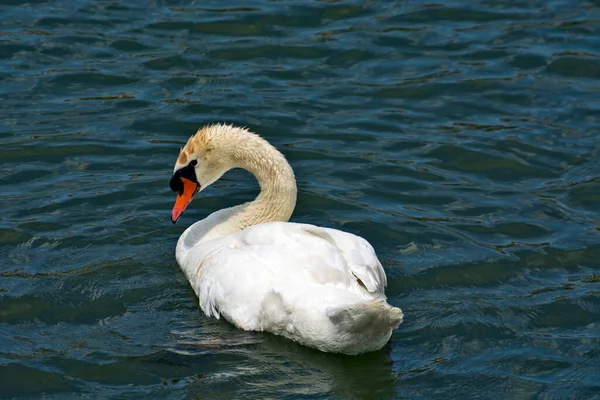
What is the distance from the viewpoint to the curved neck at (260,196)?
10141 millimetres

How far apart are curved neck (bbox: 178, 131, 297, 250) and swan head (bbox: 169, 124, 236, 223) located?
0.09 meters

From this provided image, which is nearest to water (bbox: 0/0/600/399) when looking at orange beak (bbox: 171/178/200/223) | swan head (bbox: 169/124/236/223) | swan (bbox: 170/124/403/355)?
swan (bbox: 170/124/403/355)

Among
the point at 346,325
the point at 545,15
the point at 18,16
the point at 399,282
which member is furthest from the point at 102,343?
the point at 545,15

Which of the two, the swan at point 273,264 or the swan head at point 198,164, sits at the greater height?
the swan head at point 198,164

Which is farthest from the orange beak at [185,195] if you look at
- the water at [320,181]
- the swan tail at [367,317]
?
the swan tail at [367,317]

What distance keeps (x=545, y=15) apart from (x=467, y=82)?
92.2 inches

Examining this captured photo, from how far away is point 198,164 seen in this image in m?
10.4

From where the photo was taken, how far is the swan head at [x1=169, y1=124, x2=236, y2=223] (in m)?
10.3

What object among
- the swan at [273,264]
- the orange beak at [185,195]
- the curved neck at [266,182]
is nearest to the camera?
the swan at [273,264]

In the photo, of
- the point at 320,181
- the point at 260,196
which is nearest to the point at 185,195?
the point at 260,196

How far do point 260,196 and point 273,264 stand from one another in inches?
64.2

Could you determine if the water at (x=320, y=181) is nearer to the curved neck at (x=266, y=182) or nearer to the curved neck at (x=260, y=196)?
the curved neck at (x=260, y=196)

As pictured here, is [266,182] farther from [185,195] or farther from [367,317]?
[367,317]

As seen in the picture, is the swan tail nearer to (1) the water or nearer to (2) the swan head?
(1) the water
